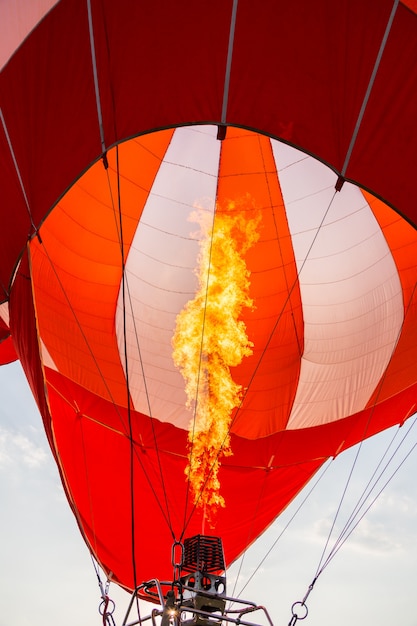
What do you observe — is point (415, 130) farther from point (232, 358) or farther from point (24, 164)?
point (232, 358)

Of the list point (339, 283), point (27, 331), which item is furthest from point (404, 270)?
point (27, 331)

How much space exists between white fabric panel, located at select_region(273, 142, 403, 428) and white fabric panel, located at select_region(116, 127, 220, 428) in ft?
2.78

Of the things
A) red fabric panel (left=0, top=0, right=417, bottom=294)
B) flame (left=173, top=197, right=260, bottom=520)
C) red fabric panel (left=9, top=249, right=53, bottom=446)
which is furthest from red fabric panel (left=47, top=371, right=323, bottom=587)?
red fabric panel (left=0, top=0, right=417, bottom=294)

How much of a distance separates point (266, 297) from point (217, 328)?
2.11 ft

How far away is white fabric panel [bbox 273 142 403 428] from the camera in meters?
6.54

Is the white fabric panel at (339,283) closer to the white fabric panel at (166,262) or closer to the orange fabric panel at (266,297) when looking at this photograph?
the orange fabric panel at (266,297)

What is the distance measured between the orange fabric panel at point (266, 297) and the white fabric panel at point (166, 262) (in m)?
0.25

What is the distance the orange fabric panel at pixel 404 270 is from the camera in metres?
6.34

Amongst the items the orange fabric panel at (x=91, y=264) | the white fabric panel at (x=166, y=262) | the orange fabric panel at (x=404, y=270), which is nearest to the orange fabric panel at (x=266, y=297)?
the white fabric panel at (x=166, y=262)

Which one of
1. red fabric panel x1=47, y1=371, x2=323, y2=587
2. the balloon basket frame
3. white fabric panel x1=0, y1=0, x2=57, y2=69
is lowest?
the balloon basket frame

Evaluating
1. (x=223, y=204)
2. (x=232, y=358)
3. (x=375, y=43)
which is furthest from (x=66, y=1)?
(x=232, y=358)

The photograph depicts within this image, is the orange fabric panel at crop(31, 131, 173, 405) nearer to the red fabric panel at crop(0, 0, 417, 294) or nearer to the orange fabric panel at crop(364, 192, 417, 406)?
the red fabric panel at crop(0, 0, 417, 294)

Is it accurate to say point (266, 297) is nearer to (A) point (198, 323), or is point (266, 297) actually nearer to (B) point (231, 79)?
(A) point (198, 323)

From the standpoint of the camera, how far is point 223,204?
21.9ft
